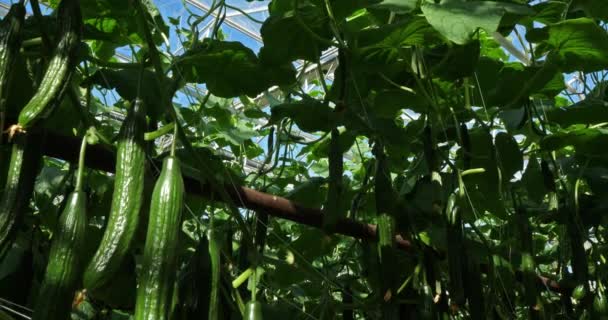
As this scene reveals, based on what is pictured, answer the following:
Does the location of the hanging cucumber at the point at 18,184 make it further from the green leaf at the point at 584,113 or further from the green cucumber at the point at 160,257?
the green leaf at the point at 584,113

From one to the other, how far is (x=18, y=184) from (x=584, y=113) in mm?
1379

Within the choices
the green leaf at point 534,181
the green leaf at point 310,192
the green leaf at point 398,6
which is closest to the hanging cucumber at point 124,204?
the green leaf at point 398,6

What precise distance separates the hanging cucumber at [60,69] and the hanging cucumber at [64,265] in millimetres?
121

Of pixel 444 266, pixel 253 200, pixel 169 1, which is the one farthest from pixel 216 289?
pixel 169 1

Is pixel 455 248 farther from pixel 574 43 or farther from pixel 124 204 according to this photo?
pixel 124 204

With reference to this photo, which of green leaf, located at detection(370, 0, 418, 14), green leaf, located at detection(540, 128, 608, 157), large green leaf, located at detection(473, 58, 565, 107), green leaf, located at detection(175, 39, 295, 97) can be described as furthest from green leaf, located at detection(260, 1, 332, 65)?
green leaf, located at detection(540, 128, 608, 157)

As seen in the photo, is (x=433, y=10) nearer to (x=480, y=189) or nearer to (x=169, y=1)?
(x=480, y=189)

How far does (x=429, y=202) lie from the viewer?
5.11ft

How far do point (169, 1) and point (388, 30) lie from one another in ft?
13.3

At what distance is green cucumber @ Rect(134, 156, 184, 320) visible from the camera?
866 millimetres

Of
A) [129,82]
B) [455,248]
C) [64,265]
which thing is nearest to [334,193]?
[455,248]

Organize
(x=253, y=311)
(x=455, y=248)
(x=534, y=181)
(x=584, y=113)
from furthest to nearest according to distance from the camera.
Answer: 1. (x=534, y=181)
2. (x=584, y=113)
3. (x=455, y=248)
4. (x=253, y=311)

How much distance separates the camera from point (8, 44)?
0.94m

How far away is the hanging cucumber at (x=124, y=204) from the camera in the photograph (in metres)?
0.85
